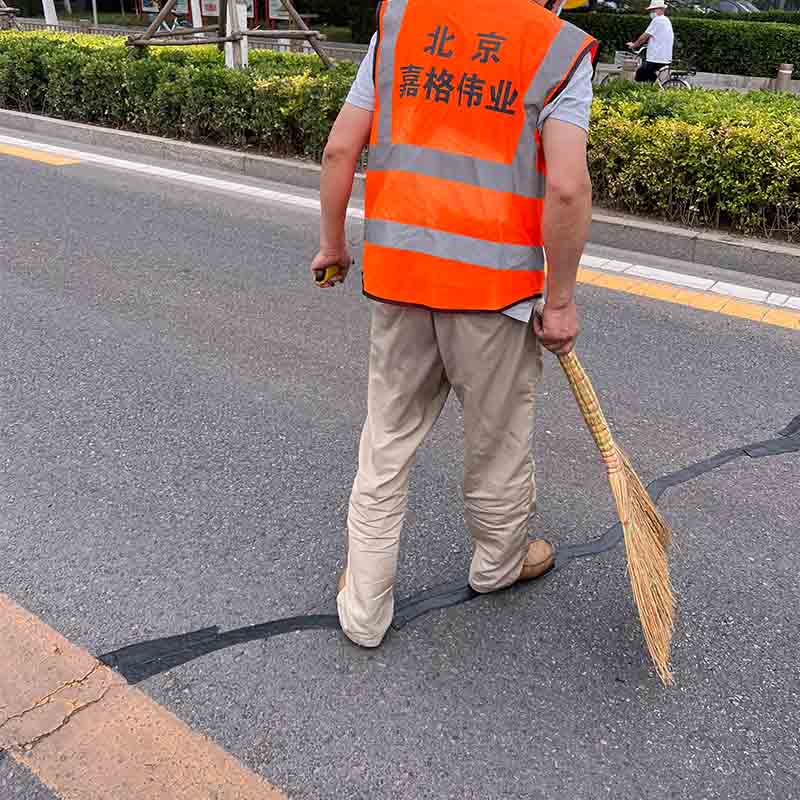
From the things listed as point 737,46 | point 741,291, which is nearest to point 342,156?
point 741,291

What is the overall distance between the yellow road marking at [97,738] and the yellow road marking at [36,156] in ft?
21.4

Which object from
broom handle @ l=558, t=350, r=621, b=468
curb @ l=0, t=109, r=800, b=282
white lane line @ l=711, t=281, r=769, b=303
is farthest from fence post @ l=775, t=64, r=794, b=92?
broom handle @ l=558, t=350, r=621, b=468

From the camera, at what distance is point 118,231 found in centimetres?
603

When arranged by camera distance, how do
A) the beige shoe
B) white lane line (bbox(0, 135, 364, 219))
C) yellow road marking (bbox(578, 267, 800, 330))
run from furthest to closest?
white lane line (bbox(0, 135, 364, 219)) → yellow road marking (bbox(578, 267, 800, 330)) → the beige shoe

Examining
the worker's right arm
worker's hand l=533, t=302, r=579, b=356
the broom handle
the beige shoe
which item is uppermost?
the worker's right arm

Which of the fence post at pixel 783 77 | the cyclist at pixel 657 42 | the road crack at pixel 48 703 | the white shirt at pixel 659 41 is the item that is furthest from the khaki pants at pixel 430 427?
the fence post at pixel 783 77

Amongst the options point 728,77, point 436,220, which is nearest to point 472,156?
point 436,220

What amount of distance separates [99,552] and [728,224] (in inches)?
190

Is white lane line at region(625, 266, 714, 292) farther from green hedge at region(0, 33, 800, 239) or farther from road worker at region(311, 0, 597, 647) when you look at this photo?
road worker at region(311, 0, 597, 647)

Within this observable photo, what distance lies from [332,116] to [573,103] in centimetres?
628

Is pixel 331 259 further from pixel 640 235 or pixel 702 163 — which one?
pixel 702 163

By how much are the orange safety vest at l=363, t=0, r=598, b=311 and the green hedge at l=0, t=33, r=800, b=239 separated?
420 cm

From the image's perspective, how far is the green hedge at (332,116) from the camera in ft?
18.9

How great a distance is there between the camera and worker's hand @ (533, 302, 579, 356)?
2125mm
